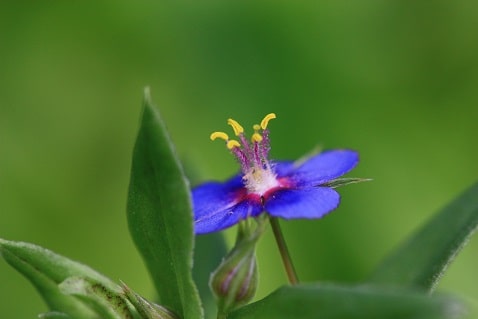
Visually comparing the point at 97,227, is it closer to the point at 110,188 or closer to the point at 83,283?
the point at 110,188

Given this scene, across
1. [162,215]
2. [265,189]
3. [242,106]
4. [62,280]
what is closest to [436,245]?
[265,189]

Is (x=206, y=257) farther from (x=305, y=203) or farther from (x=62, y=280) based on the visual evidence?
(x=305, y=203)

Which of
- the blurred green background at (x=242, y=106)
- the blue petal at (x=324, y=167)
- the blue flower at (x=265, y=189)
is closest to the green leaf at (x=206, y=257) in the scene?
the blue flower at (x=265, y=189)

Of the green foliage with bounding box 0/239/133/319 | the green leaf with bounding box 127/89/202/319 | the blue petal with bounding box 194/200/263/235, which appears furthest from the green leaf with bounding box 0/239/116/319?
the blue petal with bounding box 194/200/263/235

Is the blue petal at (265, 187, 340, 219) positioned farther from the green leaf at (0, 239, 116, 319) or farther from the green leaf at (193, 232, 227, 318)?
the green leaf at (193, 232, 227, 318)

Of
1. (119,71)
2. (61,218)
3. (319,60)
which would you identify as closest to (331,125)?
(319,60)
